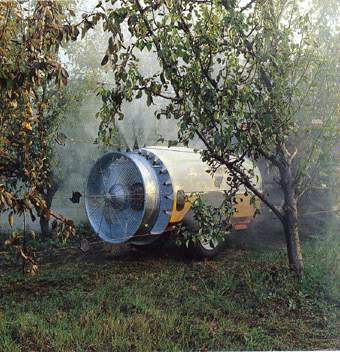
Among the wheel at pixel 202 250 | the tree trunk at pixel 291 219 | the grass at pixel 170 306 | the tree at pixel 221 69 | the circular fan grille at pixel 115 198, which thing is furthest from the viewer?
the wheel at pixel 202 250

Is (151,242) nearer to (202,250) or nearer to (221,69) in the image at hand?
(202,250)

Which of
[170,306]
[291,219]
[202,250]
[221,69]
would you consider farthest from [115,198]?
[221,69]

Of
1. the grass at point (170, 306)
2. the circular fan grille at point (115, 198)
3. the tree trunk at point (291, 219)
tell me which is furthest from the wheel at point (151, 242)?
the tree trunk at point (291, 219)

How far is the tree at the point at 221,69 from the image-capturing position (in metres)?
4.38

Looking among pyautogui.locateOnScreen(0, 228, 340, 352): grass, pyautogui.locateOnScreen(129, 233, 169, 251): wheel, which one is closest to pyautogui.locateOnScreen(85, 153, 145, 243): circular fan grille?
pyautogui.locateOnScreen(129, 233, 169, 251): wheel

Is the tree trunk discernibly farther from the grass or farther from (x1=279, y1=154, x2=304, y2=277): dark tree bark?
the grass

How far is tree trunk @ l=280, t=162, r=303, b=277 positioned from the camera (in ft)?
22.7

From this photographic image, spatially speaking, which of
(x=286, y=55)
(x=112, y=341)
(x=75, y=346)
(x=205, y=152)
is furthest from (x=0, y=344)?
(x=286, y=55)

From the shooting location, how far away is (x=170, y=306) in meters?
6.05

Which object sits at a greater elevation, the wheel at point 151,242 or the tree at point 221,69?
the tree at point 221,69

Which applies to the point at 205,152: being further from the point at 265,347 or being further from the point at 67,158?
the point at 67,158

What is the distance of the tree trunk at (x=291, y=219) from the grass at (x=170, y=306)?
22 centimetres

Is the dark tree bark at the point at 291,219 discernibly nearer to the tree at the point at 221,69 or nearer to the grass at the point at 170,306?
the tree at the point at 221,69

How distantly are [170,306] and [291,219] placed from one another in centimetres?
225
